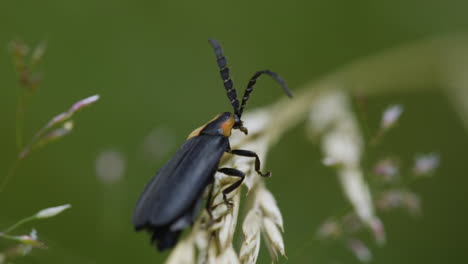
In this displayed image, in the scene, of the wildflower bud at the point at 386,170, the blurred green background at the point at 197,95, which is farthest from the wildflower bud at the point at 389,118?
the blurred green background at the point at 197,95

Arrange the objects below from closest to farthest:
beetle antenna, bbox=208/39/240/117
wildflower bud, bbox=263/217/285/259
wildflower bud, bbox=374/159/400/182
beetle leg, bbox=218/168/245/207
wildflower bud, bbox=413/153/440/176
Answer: wildflower bud, bbox=263/217/285/259 → beetle leg, bbox=218/168/245/207 → wildflower bud, bbox=374/159/400/182 → wildflower bud, bbox=413/153/440/176 → beetle antenna, bbox=208/39/240/117

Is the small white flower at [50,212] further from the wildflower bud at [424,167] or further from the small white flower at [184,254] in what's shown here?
the wildflower bud at [424,167]

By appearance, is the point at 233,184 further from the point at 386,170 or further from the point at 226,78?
the point at 226,78

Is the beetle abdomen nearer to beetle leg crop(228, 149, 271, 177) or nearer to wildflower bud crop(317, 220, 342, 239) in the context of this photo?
beetle leg crop(228, 149, 271, 177)

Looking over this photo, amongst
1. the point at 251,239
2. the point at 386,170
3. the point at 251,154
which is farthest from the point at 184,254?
the point at 386,170

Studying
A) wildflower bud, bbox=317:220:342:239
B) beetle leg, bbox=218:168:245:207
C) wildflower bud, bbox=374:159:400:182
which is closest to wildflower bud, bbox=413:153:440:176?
wildflower bud, bbox=374:159:400:182

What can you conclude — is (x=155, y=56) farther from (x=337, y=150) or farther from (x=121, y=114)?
(x=337, y=150)

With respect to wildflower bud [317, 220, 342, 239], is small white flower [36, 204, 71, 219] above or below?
above

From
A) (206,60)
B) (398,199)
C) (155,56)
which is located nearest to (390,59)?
(398,199)
